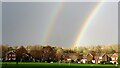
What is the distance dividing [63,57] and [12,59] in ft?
13.8

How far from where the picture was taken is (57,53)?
81.1 feet

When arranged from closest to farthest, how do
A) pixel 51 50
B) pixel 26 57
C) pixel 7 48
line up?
pixel 7 48
pixel 51 50
pixel 26 57

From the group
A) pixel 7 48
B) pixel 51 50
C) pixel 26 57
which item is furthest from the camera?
pixel 26 57

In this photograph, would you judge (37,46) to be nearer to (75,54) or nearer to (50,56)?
(50,56)

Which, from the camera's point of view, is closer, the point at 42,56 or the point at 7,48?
the point at 7,48

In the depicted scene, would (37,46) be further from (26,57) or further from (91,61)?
(91,61)

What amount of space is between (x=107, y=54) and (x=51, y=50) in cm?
444

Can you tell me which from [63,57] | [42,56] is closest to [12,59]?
[42,56]

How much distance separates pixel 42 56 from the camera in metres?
24.8

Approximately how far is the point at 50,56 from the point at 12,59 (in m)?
3.18

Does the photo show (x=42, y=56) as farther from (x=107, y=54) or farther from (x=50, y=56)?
(x=107, y=54)

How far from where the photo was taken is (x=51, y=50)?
2403 centimetres

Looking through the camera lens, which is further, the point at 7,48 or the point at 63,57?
the point at 63,57

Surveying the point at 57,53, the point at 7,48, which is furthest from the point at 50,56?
the point at 7,48
